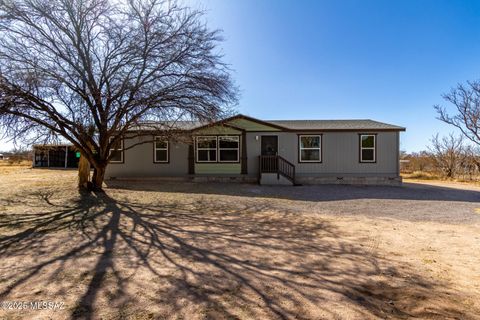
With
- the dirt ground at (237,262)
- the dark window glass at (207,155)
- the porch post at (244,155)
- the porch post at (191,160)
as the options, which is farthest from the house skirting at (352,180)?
the dirt ground at (237,262)

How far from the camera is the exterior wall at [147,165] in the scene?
48.4 feet

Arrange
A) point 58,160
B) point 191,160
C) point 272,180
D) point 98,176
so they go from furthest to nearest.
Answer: point 58,160 → point 191,160 → point 272,180 → point 98,176

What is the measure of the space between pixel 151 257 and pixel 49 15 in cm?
815

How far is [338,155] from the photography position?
14.4m

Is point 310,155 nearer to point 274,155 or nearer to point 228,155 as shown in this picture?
point 274,155

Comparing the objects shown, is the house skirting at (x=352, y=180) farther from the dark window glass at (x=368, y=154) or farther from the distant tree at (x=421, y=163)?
the distant tree at (x=421, y=163)

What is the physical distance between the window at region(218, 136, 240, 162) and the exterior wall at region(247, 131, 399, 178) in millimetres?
670

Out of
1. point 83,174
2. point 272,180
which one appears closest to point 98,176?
point 83,174

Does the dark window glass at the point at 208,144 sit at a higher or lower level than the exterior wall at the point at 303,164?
higher

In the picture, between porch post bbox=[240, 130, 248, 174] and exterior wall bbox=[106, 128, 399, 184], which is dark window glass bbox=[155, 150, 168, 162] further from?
porch post bbox=[240, 130, 248, 174]

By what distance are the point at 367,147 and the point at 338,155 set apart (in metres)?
1.45

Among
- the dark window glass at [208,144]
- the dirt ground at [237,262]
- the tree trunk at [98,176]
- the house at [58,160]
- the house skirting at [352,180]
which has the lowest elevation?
the dirt ground at [237,262]

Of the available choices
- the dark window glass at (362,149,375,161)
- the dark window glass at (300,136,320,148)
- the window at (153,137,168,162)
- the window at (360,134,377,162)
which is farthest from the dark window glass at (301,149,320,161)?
the window at (153,137,168,162)

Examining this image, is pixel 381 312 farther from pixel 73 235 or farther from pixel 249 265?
pixel 73 235
